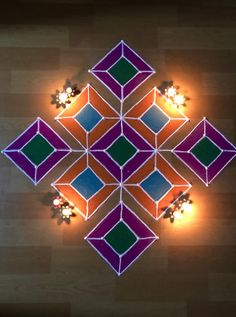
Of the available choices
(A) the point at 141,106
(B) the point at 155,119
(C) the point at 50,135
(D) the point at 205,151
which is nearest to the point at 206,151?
(D) the point at 205,151

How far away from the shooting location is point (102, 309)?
2.22 metres

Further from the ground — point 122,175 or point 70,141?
point 70,141

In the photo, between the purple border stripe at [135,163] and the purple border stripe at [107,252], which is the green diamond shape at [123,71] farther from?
the purple border stripe at [107,252]

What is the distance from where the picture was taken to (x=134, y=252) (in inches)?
89.5

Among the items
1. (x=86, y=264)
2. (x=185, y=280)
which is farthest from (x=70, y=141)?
(x=185, y=280)

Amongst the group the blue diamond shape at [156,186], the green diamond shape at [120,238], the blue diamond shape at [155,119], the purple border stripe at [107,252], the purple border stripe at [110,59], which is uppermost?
the purple border stripe at [110,59]

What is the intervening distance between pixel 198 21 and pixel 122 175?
1.13 meters

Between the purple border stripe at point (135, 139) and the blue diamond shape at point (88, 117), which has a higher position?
the blue diamond shape at point (88, 117)

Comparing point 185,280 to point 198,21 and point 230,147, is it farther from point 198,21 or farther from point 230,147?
point 198,21

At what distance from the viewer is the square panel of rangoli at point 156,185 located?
231cm

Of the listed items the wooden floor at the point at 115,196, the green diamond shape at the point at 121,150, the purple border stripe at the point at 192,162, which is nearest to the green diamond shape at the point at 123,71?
the wooden floor at the point at 115,196

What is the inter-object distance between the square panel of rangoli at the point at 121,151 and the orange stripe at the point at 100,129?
0.9 inches

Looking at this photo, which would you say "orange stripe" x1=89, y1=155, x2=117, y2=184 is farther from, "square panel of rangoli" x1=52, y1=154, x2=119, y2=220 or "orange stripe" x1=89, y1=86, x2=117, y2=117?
"orange stripe" x1=89, y1=86, x2=117, y2=117

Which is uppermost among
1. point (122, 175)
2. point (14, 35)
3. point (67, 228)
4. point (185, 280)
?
point (14, 35)
